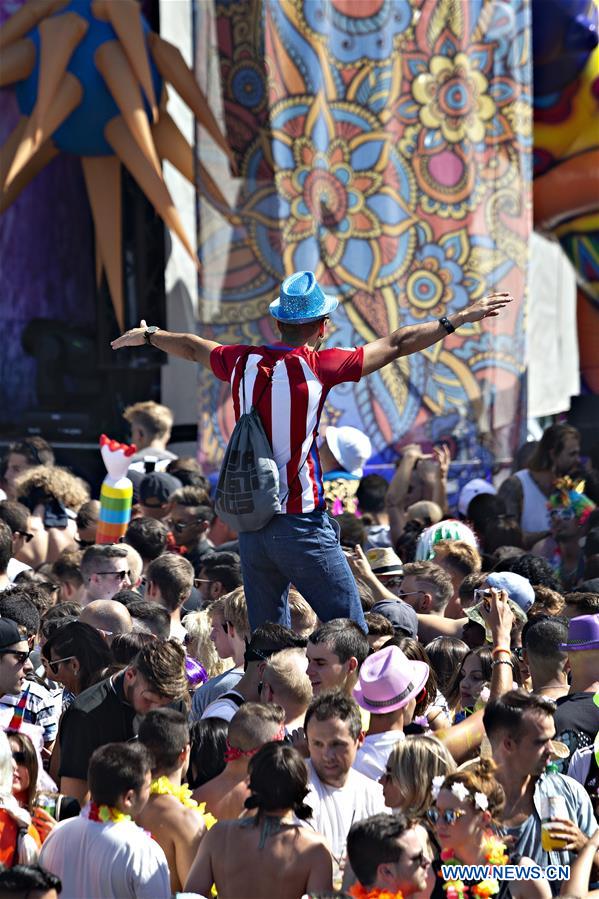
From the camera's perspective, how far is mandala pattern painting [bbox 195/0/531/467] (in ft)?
34.9

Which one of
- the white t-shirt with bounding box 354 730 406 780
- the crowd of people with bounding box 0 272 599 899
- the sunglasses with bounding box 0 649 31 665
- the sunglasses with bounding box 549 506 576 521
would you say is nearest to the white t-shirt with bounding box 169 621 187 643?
the crowd of people with bounding box 0 272 599 899

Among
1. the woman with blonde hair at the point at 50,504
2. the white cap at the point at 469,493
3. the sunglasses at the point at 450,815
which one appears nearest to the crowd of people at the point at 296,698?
the sunglasses at the point at 450,815

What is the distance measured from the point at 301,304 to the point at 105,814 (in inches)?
77.2

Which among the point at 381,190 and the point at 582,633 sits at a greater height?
the point at 381,190

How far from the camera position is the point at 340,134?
35.0 feet

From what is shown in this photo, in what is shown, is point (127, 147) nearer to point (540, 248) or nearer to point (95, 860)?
point (540, 248)

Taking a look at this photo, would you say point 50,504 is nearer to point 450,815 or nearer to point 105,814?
point 105,814

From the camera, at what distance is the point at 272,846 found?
12.1ft

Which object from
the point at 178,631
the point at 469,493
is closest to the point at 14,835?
the point at 178,631

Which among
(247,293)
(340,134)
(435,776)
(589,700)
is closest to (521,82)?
(340,134)

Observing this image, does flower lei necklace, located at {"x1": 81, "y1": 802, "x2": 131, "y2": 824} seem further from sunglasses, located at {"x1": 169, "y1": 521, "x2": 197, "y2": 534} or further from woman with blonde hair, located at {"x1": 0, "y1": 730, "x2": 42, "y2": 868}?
sunglasses, located at {"x1": 169, "y1": 521, "x2": 197, "y2": 534}

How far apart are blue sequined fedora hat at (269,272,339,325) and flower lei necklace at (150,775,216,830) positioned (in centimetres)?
168

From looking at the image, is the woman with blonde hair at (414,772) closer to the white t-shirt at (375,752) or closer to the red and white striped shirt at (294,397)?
the white t-shirt at (375,752)

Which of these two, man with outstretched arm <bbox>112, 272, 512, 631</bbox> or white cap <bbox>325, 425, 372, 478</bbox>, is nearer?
man with outstretched arm <bbox>112, 272, 512, 631</bbox>
